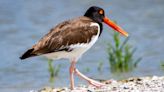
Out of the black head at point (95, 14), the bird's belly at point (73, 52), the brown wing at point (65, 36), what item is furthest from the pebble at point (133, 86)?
the black head at point (95, 14)

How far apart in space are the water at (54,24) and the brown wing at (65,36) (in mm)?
2259

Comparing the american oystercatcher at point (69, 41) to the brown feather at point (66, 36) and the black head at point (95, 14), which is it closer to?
the brown feather at point (66, 36)

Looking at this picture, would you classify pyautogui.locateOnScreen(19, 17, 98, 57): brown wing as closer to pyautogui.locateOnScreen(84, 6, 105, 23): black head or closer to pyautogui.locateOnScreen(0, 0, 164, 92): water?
pyautogui.locateOnScreen(84, 6, 105, 23): black head

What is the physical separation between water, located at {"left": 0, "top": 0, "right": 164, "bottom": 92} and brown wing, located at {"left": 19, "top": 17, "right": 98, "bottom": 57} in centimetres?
226

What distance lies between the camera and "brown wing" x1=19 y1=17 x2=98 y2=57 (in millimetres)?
11047

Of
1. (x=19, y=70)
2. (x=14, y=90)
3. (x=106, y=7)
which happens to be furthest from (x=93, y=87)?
(x=106, y=7)

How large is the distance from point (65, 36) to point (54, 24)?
735cm

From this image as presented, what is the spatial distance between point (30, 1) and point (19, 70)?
19.4 feet

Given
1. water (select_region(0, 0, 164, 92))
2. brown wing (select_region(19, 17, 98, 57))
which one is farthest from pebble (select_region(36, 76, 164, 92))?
water (select_region(0, 0, 164, 92))

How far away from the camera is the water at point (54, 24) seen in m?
14.4

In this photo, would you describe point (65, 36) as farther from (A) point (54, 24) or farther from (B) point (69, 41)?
(A) point (54, 24)

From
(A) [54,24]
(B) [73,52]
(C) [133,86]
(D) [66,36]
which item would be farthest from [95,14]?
(A) [54,24]

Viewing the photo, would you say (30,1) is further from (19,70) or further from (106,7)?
(19,70)

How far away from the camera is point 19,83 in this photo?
14.1 m
